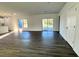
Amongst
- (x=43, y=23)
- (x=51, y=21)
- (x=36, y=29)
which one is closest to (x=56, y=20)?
(x=51, y=21)

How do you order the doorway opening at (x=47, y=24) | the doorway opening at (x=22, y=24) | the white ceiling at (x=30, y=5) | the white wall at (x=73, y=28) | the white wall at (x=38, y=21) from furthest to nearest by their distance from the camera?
the doorway opening at (x=22, y=24) < the doorway opening at (x=47, y=24) < the white wall at (x=38, y=21) < the white ceiling at (x=30, y=5) < the white wall at (x=73, y=28)

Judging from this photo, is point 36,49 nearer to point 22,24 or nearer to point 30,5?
point 30,5

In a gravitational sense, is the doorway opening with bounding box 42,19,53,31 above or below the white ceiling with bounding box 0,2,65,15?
below

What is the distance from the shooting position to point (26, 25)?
16500mm

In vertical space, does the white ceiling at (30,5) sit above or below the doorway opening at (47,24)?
above

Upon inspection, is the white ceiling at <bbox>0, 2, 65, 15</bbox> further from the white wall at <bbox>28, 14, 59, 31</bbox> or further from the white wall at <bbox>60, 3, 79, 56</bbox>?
the white wall at <bbox>28, 14, 59, 31</bbox>

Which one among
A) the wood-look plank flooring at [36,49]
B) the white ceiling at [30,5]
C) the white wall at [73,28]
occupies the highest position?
the white ceiling at [30,5]

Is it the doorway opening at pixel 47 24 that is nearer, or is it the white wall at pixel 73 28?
the white wall at pixel 73 28

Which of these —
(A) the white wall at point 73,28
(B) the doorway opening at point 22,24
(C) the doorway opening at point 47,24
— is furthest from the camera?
(B) the doorway opening at point 22,24

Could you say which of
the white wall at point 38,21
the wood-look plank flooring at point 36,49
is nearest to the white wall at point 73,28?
the wood-look plank flooring at point 36,49

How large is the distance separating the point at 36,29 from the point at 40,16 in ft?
6.53

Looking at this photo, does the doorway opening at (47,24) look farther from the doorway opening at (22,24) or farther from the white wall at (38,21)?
the doorway opening at (22,24)

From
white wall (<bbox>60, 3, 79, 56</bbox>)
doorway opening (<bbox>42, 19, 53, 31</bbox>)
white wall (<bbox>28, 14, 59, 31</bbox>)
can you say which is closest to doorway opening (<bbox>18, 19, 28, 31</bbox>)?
→ white wall (<bbox>28, 14, 59, 31</bbox>)

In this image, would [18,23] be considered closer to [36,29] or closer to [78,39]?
[36,29]
